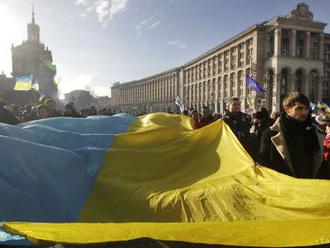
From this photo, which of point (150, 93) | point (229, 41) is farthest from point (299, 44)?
point (150, 93)

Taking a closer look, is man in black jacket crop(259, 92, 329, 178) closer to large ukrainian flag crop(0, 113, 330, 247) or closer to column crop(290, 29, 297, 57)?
large ukrainian flag crop(0, 113, 330, 247)

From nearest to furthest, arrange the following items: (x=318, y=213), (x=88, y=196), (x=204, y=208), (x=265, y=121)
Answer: (x=318, y=213) → (x=204, y=208) → (x=88, y=196) → (x=265, y=121)

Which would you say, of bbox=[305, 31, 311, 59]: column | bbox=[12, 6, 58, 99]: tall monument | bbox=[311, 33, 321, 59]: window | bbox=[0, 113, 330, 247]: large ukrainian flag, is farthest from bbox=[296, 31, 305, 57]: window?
bbox=[0, 113, 330, 247]: large ukrainian flag

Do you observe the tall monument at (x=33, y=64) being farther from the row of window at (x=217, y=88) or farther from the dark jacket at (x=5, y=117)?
the dark jacket at (x=5, y=117)

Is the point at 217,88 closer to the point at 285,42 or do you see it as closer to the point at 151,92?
the point at 285,42

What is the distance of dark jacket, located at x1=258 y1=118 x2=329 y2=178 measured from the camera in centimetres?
335

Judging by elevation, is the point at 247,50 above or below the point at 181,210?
above

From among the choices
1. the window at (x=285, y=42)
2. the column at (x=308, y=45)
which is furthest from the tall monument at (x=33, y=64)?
the column at (x=308, y=45)

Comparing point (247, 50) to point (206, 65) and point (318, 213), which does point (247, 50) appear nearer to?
point (206, 65)

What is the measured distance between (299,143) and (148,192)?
Result: 1643 mm

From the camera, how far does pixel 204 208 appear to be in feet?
9.78

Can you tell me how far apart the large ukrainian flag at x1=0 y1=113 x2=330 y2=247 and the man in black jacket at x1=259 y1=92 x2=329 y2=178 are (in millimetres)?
252

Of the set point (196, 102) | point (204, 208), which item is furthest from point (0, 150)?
point (196, 102)

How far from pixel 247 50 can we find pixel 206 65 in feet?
75.2
